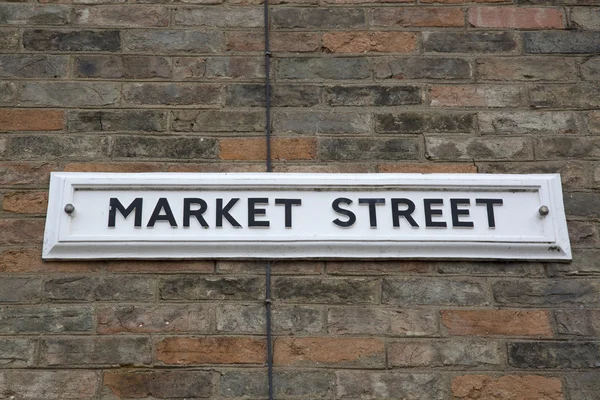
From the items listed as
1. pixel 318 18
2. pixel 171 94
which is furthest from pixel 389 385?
pixel 318 18

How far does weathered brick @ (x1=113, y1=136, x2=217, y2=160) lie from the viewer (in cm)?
265

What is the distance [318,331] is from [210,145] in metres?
0.72

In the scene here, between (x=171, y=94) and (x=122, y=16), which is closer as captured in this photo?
(x=171, y=94)

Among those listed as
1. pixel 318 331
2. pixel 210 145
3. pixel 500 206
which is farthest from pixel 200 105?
pixel 500 206

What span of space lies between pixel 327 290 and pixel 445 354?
0.40m

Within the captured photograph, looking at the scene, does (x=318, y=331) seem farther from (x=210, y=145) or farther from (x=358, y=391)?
(x=210, y=145)

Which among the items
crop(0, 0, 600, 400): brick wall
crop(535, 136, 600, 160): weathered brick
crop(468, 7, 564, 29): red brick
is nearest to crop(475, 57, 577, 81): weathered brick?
crop(0, 0, 600, 400): brick wall

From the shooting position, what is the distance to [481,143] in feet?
8.86

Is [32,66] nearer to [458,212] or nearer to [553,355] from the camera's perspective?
[458,212]

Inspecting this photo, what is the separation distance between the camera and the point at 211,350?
7.85ft

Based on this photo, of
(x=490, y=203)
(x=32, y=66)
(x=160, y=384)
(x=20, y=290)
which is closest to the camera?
(x=160, y=384)

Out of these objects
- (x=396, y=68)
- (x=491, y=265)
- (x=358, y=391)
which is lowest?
(x=358, y=391)

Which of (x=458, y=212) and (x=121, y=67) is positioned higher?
(x=121, y=67)

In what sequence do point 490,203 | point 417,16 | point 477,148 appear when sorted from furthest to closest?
point 417,16
point 477,148
point 490,203
